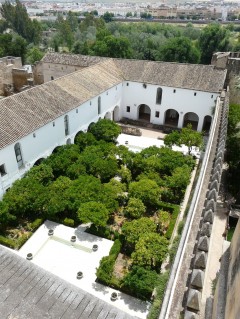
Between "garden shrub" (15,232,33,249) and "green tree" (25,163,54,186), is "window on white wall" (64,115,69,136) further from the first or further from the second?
"garden shrub" (15,232,33,249)

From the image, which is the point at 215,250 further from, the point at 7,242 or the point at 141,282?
the point at 7,242

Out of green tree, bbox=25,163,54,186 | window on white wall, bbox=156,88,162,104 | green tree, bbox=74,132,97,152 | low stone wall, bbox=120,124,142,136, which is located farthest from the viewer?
window on white wall, bbox=156,88,162,104

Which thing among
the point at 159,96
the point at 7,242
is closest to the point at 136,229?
the point at 7,242

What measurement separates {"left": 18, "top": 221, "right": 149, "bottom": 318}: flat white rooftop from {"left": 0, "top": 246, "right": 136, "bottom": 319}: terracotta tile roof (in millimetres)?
7683

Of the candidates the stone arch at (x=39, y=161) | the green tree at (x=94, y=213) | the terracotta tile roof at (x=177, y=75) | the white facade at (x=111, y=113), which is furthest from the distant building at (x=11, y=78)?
the green tree at (x=94, y=213)

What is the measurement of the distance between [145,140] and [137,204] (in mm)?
17717

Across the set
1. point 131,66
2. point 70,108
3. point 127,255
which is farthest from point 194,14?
point 127,255

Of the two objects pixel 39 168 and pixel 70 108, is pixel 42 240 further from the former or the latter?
pixel 70 108

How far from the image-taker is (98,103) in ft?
127

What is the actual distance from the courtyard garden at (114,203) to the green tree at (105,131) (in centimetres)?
294

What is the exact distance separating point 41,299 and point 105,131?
80.5ft

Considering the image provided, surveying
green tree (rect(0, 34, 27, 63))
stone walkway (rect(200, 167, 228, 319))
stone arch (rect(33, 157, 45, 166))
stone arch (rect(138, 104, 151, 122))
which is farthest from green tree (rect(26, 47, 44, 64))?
stone walkway (rect(200, 167, 228, 319))

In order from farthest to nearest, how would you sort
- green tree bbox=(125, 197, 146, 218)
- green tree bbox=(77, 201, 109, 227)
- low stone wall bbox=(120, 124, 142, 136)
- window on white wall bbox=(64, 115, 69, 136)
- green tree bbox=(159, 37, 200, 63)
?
green tree bbox=(159, 37, 200, 63)
low stone wall bbox=(120, 124, 142, 136)
window on white wall bbox=(64, 115, 69, 136)
green tree bbox=(125, 197, 146, 218)
green tree bbox=(77, 201, 109, 227)

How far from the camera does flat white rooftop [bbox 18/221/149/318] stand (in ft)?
64.0
